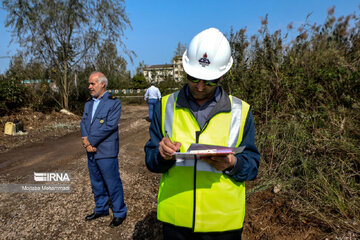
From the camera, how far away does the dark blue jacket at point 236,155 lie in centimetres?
145

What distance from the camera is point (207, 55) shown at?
149cm

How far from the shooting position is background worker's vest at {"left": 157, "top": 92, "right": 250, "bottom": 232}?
144 centimetres

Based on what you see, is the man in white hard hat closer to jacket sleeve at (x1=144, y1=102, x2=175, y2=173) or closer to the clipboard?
jacket sleeve at (x1=144, y1=102, x2=175, y2=173)

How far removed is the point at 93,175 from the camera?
3.09 meters

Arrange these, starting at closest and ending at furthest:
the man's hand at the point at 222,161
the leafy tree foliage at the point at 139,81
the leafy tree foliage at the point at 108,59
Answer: the man's hand at the point at 222,161
the leafy tree foliage at the point at 108,59
the leafy tree foliage at the point at 139,81

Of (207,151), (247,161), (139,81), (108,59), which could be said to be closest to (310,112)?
(247,161)

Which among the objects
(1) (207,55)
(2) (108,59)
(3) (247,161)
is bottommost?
(3) (247,161)

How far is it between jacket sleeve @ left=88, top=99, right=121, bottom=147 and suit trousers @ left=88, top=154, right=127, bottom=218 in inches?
10.2

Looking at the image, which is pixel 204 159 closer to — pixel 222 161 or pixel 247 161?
pixel 222 161

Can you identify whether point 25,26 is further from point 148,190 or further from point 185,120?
point 185,120

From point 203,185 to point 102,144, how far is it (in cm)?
197

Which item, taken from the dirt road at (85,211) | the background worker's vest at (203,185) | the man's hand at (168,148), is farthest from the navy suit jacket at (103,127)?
the man's hand at (168,148)

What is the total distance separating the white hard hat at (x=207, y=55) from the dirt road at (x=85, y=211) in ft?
6.81

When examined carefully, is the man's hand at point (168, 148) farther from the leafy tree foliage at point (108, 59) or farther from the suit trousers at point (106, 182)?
the leafy tree foliage at point (108, 59)
